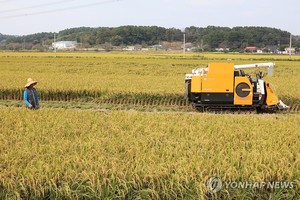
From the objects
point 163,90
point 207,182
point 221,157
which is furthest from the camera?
point 163,90

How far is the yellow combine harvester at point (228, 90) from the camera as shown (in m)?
13.2

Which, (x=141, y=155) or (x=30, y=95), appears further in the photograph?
(x=30, y=95)

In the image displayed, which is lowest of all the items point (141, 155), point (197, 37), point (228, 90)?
point (141, 155)

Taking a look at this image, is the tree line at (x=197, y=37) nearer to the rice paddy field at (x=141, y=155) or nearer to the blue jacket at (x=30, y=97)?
the blue jacket at (x=30, y=97)

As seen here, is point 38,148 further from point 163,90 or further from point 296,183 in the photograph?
point 163,90

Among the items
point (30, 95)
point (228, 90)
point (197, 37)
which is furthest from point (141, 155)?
point (197, 37)

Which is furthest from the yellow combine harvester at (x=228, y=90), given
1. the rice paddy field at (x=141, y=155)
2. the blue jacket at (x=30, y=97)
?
the blue jacket at (x=30, y=97)

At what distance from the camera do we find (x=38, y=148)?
5645mm

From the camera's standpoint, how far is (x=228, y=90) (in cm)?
1323

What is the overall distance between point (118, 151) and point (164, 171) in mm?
1264

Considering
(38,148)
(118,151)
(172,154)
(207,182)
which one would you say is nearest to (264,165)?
(207,182)

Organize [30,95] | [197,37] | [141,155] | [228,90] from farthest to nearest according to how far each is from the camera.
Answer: [197,37], [228,90], [30,95], [141,155]

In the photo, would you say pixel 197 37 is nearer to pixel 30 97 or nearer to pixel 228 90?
pixel 228 90

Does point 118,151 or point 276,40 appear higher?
point 276,40
